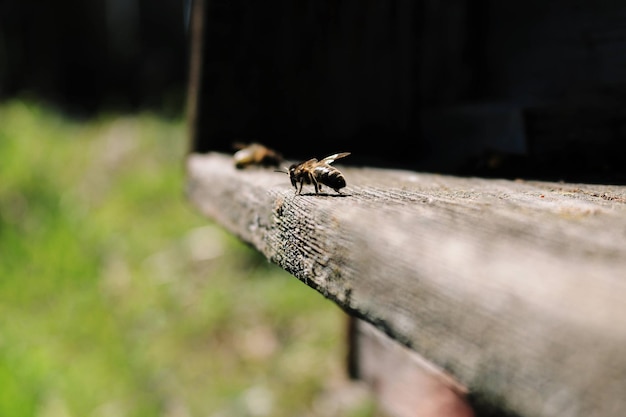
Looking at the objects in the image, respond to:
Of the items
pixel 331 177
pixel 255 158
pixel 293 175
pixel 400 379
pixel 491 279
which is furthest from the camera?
pixel 400 379

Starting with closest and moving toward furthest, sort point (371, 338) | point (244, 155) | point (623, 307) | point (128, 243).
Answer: point (623, 307) < point (244, 155) < point (371, 338) < point (128, 243)

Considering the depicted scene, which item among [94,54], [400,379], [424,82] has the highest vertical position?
[424,82]

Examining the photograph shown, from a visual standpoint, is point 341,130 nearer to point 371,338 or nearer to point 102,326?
point 371,338

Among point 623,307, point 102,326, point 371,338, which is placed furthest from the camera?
point 102,326

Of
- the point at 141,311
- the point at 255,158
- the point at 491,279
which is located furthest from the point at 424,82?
the point at 141,311

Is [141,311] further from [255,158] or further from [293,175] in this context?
[293,175]

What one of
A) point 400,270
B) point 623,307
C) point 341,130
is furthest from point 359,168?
point 623,307

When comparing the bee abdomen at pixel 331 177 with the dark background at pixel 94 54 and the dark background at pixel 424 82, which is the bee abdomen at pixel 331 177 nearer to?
the dark background at pixel 424 82

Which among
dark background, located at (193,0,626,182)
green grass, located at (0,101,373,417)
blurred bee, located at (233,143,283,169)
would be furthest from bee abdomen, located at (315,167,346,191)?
green grass, located at (0,101,373,417)
